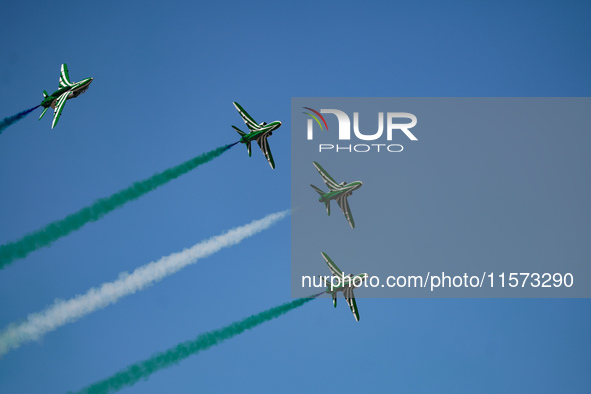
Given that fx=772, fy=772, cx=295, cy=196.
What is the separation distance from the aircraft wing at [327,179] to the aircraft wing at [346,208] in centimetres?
137

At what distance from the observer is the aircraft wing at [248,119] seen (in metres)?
78.6

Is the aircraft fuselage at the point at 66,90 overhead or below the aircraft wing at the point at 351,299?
overhead

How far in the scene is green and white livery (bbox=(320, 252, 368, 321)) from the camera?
8281 cm

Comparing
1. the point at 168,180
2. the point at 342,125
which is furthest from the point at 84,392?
the point at 342,125

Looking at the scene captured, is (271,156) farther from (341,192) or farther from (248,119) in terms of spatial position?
(341,192)

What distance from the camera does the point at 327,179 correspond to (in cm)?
8500

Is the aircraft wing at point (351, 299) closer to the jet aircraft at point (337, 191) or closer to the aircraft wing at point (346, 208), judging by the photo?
the aircraft wing at point (346, 208)

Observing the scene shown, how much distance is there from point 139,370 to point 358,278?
2655 centimetres

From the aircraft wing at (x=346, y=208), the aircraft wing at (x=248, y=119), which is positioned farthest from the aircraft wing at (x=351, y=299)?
the aircraft wing at (x=248, y=119)

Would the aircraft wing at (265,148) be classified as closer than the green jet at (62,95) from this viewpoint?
No

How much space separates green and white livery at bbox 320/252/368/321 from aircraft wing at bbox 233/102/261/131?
17.4 meters

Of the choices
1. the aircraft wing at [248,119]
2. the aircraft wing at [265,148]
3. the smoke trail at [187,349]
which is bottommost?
the smoke trail at [187,349]

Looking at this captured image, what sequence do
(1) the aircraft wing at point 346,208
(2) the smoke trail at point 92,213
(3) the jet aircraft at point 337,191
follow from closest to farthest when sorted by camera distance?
1. (2) the smoke trail at point 92,213
2. (3) the jet aircraft at point 337,191
3. (1) the aircraft wing at point 346,208

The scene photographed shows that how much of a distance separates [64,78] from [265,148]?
2147 cm
